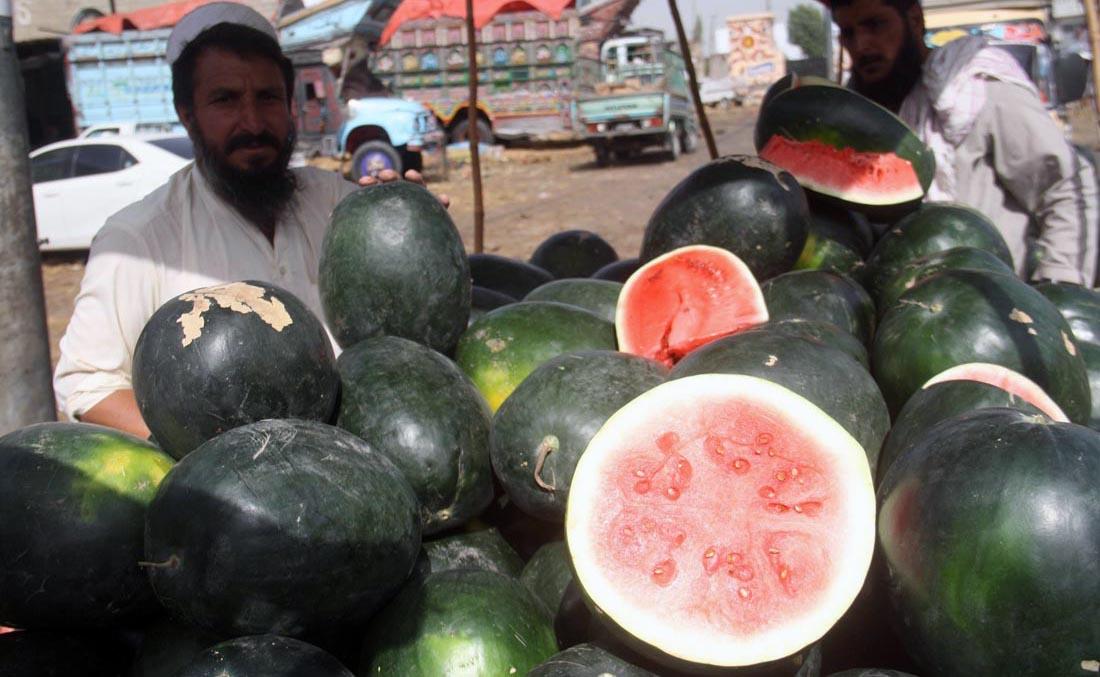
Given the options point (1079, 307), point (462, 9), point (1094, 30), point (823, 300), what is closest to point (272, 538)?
point (823, 300)

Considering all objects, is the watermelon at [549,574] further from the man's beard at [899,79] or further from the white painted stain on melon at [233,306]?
the man's beard at [899,79]

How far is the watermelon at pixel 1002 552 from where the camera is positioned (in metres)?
1.32

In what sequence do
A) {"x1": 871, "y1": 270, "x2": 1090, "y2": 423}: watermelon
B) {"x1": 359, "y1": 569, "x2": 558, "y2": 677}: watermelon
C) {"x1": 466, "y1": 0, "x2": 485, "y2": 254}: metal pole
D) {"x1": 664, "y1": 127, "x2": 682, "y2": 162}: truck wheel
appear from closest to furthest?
{"x1": 359, "y1": 569, "x2": 558, "y2": 677}: watermelon, {"x1": 871, "y1": 270, "x2": 1090, "y2": 423}: watermelon, {"x1": 466, "y1": 0, "x2": 485, "y2": 254}: metal pole, {"x1": 664, "y1": 127, "x2": 682, "y2": 162}: truck wheel

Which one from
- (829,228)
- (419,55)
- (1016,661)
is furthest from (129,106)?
(1016,661)

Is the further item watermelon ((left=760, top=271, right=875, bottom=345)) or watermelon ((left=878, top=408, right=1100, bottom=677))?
watermelon ((left=760, top=271, right=875, bottom=345))

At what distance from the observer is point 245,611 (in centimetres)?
144

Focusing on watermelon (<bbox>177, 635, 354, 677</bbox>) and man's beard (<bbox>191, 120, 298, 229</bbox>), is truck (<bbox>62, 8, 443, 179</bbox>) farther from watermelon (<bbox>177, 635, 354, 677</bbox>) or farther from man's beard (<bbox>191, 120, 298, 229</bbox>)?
watermelon (<bbox>177, 635, 354, 677</bbox>)

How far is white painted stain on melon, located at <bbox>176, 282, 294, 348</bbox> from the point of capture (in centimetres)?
186

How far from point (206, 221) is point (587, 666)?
2.46m

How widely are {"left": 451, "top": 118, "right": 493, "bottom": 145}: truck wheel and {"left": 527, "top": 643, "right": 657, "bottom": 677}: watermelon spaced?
21664mm

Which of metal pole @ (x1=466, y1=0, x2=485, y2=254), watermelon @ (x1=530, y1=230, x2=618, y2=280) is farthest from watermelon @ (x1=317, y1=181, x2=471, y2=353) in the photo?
metal pole @ (x1=466, y1=0, x2=485, y2=254)

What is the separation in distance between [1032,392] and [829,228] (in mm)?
1247

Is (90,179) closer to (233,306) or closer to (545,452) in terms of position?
(233,306)

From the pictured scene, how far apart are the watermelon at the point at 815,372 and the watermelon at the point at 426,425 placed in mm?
512
